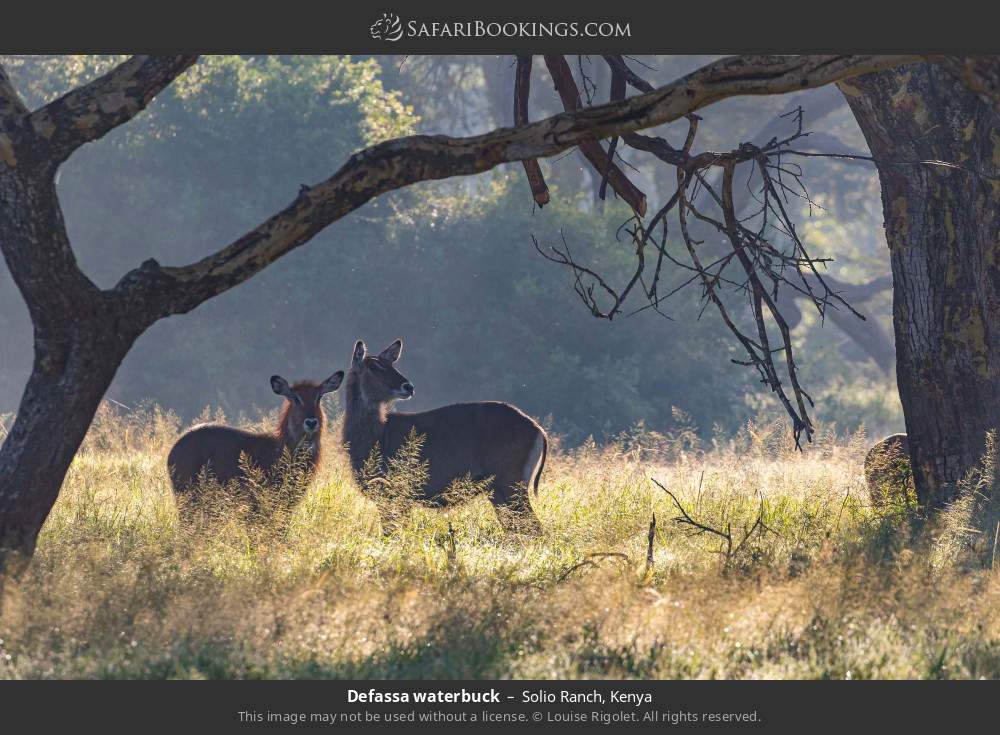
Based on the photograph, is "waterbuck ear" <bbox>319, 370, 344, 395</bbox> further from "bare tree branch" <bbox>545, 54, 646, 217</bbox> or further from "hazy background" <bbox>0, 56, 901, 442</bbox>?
"hazy background" <bbox>0, 56, 901, 442</bbox>

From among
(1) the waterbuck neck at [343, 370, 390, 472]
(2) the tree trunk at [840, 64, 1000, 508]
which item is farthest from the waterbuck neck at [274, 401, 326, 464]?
(2) the tree trunk at [840, 64, 1000, 508]

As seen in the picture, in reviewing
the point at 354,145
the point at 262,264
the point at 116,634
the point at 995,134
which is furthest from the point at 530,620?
the point at 354,145

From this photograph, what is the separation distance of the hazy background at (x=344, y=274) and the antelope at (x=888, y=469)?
13639mm

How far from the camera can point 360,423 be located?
11.2m

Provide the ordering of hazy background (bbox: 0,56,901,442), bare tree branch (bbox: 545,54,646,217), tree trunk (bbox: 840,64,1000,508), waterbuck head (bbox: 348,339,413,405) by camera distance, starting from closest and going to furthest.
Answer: bare tree branch (bbox: 545,54,646,217), tree trunk (bbox: 840,64,1000,508), waterbuck head (bbox: 348,339,413,405), hazy background (bbox: 0,56,901,442)

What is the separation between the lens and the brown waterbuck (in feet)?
32.2

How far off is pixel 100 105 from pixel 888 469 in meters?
6.83

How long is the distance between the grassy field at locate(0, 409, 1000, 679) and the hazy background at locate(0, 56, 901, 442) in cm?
1577

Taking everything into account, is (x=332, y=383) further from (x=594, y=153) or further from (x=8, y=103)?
(x=8, y=103)

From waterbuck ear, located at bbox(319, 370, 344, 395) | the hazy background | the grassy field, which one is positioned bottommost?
the grassy field

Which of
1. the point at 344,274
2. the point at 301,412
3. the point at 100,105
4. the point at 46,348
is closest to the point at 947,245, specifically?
the point at 301,412

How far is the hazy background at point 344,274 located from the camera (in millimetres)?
25578

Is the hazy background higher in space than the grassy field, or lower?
higher

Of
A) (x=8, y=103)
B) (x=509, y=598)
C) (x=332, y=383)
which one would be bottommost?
(x=509, y=598)
